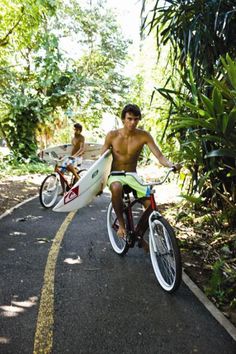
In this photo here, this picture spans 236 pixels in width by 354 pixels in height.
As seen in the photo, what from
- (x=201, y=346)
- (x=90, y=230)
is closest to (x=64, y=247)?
(x=90, y=230)

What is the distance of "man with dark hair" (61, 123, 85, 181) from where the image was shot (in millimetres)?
8173

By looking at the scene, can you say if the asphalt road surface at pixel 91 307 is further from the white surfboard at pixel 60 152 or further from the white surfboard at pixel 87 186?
the white surfboard at pixel 60 152

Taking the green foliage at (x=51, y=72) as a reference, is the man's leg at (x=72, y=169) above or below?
below

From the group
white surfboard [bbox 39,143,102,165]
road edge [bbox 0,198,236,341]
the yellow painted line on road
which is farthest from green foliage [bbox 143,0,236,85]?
white surfboard [bbox 39,143,102,165]

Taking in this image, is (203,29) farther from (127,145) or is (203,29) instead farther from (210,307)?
(210,307)

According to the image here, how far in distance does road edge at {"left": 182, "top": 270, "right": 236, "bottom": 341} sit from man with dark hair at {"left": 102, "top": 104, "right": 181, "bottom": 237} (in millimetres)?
1029

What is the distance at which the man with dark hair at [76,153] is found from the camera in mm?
8173

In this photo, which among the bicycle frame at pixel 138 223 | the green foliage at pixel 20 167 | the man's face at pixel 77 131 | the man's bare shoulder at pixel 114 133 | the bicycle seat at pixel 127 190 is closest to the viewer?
the bicycle frame at pixel 138 223

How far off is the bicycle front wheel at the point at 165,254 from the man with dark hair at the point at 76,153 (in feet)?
14.9

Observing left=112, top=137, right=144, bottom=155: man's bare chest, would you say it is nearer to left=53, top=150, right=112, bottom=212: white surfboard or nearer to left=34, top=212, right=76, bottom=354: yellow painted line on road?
left=53, top=150, right=112, bottom=212: white surfboard

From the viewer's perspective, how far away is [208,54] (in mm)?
4848

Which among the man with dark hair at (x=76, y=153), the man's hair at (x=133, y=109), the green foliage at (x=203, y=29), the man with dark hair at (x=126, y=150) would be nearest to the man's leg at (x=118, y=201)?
the man with dark hair at (x=126, y=150)

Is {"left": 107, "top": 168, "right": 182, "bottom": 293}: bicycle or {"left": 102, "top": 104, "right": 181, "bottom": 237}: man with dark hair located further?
{"left": 102, "top": 104, "right": 181, "bottom": 237}: man with dark hair

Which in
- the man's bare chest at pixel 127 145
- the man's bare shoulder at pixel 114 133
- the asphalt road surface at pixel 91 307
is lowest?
the asphalt road surface at pixel 91 307
